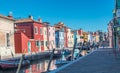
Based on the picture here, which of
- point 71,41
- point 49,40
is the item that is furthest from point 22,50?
point 71,41

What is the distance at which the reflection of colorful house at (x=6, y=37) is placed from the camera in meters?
44.8

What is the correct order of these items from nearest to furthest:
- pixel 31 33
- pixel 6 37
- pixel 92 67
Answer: pixel 92 67, pixel 6 37, pixel 31 33

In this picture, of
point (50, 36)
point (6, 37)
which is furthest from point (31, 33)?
point (6, 37)

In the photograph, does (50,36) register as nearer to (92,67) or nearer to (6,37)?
(6,37)

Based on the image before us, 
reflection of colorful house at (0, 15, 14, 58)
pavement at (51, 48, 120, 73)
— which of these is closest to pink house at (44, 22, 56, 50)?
reflection of colorful house at (0, 15, 14, 58)

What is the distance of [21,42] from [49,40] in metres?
24.8

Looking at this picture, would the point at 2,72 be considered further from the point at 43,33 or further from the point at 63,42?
the point at 63,42

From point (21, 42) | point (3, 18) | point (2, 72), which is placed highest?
point (3, 18)

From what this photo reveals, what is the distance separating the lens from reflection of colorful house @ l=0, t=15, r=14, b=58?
1764 inches

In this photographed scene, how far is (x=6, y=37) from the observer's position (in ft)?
153

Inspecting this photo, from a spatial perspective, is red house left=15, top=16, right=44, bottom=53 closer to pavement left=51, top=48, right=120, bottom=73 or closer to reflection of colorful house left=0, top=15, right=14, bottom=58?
reflection of colorful house left=0, top=15, right=14, bottom=58

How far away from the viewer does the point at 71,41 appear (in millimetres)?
118812

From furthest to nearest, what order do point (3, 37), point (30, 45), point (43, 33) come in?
point (43, 33) → point (30, 45) → point (3, 37)

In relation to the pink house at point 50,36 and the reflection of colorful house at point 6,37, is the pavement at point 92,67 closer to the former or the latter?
the reflection of colorful house at point 6,37
